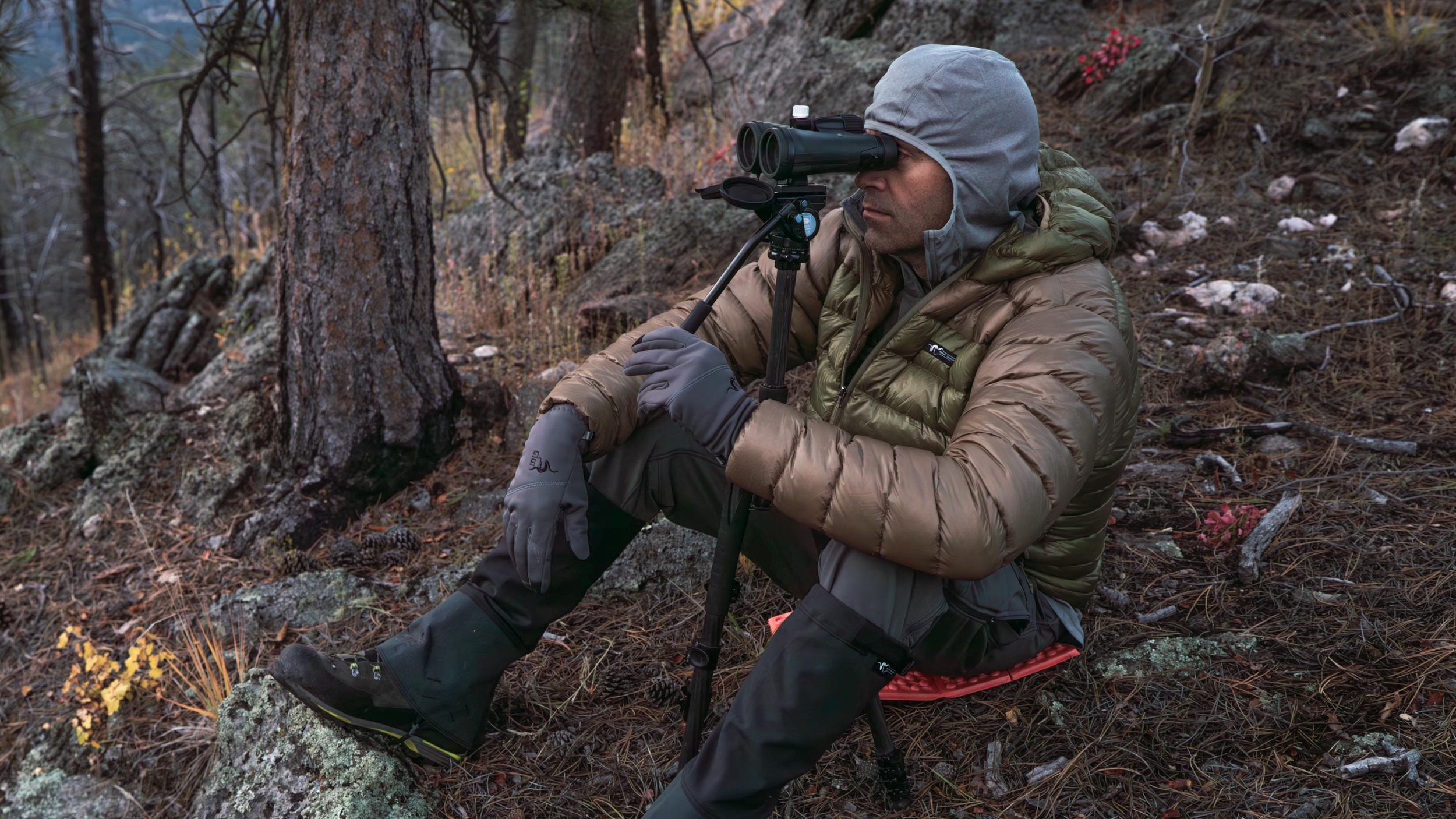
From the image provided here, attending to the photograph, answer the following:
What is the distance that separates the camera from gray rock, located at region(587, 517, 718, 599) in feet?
9.32

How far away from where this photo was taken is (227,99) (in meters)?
3.52

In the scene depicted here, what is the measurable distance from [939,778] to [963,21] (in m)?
5.37

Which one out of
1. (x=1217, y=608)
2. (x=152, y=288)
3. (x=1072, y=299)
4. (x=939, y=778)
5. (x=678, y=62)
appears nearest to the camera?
(x=1072, y=299)

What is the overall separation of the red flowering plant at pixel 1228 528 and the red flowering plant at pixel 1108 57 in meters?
3.86

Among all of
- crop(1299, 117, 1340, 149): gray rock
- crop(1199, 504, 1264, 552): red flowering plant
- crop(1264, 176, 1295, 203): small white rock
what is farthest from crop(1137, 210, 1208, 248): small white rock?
crop(1199, 504, 1264, 552): red flowering plant

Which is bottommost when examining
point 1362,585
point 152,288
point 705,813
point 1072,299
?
point 152,288

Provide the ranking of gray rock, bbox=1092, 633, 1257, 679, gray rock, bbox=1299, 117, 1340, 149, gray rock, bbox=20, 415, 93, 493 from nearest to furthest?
gray rock, bbox=1092, 633, 1257, 679 < gray rock, bbox=20, 415, 93, 493 < gray rock, bbox=1299, 117, 1340, 149

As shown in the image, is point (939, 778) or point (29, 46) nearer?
point (939, 778)

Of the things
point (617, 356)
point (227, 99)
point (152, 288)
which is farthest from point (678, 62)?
point (617, 356)

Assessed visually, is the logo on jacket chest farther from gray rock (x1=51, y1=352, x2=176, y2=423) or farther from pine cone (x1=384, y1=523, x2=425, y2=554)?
gray rock (x1=51, y1=352, x2=176, y2=423)

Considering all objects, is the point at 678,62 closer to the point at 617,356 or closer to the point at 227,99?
the point at 227,99

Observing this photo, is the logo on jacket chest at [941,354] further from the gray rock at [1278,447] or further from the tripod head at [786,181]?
the gray rock at [1278,447]

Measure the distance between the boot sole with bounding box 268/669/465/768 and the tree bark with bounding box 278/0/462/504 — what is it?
54.8 inches

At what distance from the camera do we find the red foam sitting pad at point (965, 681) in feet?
6.66
